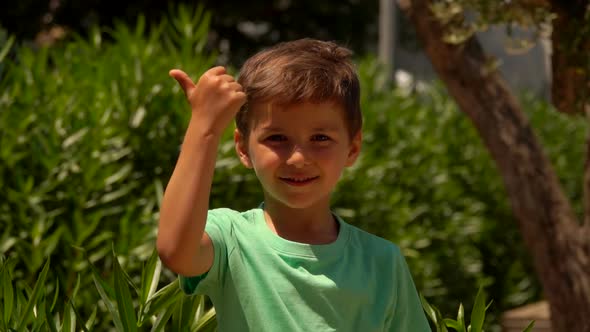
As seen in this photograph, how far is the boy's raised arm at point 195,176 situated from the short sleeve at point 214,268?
0.13m

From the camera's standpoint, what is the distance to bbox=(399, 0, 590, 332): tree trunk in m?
5.29

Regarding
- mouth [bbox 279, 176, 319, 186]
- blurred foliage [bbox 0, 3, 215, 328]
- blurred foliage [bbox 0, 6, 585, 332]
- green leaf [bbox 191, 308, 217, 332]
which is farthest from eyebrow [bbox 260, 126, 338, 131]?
blurred foliage [bbox 0, 3, 215, 328]

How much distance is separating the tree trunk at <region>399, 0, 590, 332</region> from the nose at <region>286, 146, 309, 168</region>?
2.97 metres

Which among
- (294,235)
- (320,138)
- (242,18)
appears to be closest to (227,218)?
(294,235)

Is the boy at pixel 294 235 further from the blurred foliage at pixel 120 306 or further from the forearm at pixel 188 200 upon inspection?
the blurred foliage at pixel 120 306

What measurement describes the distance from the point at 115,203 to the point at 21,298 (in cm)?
171

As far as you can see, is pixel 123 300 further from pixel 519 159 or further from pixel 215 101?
pixel 519 159

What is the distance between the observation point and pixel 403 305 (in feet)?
8.86

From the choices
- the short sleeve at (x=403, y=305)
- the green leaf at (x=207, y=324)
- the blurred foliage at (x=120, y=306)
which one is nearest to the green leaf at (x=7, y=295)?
the blurred foliage at (x=120, y=306)

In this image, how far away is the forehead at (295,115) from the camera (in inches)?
100

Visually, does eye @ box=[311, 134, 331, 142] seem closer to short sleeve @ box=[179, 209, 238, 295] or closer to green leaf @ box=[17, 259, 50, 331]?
short sleeve @ box=[179, 209, 238, 295]

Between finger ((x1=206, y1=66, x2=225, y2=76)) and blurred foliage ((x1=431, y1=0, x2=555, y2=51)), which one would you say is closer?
finger ((x1=206, y1=66, x2=225, y2=76))

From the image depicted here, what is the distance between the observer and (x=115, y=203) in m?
4.70

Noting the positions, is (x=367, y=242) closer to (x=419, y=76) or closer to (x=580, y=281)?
(x=580, y=281)
